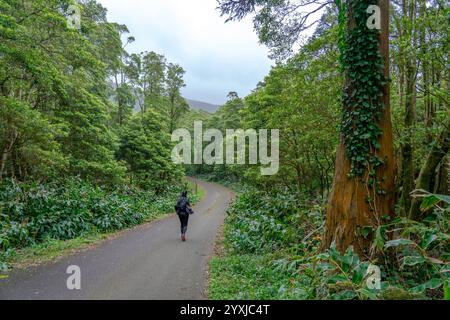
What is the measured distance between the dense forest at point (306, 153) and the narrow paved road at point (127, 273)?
27.7 inches

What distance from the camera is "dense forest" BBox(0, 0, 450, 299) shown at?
15.9 feet

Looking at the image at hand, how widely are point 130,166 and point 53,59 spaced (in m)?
10.2

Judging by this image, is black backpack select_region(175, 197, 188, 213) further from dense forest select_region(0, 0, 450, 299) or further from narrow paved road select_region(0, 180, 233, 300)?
dense forest select_region(0, 0, 450, 299)

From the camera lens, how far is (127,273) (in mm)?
6242

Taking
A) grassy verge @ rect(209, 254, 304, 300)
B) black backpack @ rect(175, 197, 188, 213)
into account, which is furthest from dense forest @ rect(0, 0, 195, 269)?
grassy verge @ rect(209, 254, 304, 300)

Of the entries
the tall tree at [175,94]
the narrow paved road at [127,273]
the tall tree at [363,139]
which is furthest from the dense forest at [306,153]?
the tall tree at [175,94]

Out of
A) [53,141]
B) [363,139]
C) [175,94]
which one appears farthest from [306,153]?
[175,94]

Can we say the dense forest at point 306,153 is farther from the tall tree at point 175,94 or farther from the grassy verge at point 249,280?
the tall tree at point 175,94

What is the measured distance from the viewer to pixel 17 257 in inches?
265

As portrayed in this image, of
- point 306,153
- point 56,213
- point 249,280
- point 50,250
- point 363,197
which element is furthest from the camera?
point 306,153

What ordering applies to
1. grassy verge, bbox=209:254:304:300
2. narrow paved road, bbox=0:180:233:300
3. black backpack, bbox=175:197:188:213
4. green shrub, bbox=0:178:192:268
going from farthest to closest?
1. black backpack, bbox=175:197:188:213
2. green shrub, bbox=0:178:192:268
3. narrow paved road, bbox=0:180:233:300
4. grassy verge, bbox=209:254:304:300

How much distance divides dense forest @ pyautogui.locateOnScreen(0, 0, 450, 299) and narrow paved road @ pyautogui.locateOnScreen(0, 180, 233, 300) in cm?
70

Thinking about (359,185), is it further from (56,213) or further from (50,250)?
(56,213)

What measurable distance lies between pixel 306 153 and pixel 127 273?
970cm
